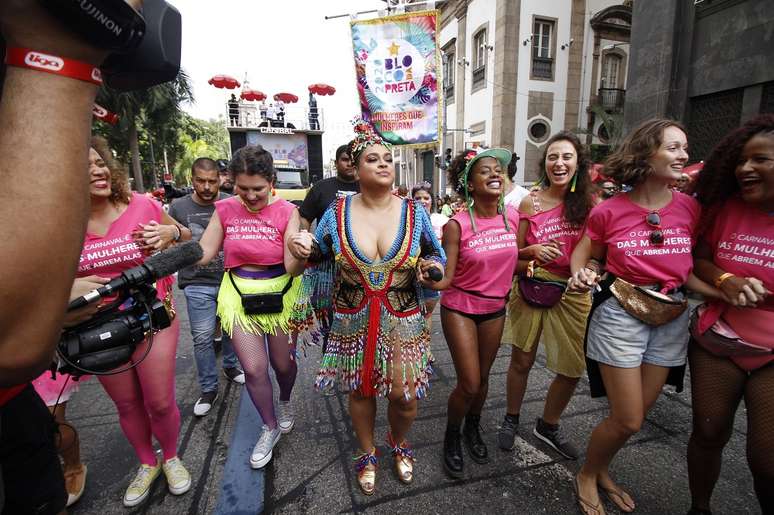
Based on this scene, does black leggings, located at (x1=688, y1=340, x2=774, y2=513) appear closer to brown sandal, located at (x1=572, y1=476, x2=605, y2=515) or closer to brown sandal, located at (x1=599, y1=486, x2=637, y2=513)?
brown sandal, located at (x1=599, y1=486, x2=637, y2=513)

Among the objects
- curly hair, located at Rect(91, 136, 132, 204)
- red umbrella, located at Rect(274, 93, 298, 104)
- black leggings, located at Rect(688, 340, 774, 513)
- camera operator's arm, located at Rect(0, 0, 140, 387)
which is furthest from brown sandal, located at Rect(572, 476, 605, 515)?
red umbrella, located at Rect(274, 93, 298, 104)

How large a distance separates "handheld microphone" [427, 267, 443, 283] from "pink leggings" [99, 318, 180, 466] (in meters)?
1.56

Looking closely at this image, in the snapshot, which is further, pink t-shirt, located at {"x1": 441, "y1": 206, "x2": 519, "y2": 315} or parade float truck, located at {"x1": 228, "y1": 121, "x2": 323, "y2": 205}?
parade float truck, located at {"x1": 228, "y1": 121, "x2": 323, "y2": 205}

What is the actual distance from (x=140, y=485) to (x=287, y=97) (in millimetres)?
16306

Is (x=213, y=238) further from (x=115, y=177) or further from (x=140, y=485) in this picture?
(x=140, y=485)

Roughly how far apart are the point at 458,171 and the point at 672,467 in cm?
238

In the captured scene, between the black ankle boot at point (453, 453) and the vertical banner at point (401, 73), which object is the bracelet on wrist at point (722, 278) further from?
the vertical banner at point (401, 73)

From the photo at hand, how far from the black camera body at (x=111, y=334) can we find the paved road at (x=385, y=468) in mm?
1099

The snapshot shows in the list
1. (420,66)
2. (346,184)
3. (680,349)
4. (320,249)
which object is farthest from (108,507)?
(420,66)

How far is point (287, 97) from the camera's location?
16047 mm

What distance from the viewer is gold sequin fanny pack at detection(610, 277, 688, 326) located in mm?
1908

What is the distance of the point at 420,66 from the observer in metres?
4.15

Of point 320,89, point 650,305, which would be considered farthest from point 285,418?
point 320,89

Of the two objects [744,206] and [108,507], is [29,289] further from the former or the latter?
[744,206]
